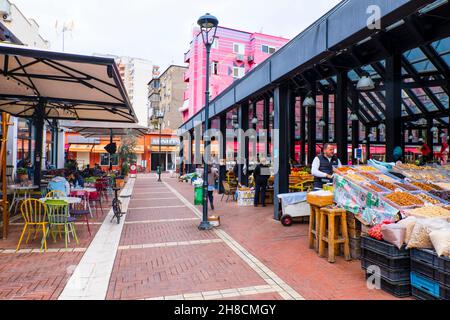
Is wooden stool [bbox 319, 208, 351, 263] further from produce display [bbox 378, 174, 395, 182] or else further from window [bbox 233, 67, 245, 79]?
window [bbox 233, 67, 245, 79]

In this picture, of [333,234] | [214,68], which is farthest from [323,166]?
[214,68]

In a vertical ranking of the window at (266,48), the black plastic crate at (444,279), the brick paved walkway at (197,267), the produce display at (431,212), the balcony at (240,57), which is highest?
the window at (266,48)

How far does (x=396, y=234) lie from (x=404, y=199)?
1.28 meters

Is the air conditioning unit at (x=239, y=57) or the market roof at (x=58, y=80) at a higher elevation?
the air conditioning unit at (x=239, y=57)

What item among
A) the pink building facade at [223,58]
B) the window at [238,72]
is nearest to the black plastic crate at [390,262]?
the pink building facade at [223,58]

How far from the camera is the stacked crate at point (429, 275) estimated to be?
3442mm

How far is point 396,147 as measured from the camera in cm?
752

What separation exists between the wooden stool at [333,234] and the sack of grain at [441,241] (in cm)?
174

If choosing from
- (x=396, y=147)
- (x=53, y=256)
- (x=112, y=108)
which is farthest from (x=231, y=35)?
(x=53, y=256)

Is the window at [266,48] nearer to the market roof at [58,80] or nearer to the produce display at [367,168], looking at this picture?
the market roof at [58,80]

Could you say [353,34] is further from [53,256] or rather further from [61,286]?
[53,256]

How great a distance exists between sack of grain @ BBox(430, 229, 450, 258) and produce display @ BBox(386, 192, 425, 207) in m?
1.21
